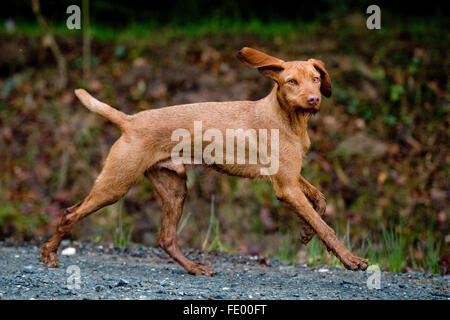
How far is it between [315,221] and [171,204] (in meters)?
1.44

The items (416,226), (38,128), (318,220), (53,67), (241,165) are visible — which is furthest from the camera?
(53,67)

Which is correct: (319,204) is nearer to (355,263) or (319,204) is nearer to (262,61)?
(355,263)

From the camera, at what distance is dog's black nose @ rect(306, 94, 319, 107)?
477 centimetres

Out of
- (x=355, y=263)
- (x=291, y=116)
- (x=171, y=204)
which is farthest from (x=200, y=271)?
(x=291, y=116)

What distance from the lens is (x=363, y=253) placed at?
673 cm

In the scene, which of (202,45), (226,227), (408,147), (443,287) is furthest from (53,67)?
(443,287)

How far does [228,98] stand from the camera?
33.8 ft

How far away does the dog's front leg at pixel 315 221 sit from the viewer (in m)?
4.83

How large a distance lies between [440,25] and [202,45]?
13.8 feet

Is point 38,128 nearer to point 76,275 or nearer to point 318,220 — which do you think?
point 76,275

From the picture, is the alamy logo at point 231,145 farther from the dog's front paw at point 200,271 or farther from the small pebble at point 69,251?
the small pebble at point 69,251

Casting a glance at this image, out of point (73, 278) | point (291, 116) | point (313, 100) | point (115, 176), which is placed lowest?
point (73, 278)

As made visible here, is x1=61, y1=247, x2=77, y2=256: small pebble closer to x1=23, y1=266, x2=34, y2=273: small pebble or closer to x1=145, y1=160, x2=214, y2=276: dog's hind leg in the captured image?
x1=23, y1=266, x2=34, y2=273: small pebble

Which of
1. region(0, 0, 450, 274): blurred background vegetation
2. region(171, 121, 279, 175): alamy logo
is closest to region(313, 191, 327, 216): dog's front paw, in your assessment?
region(171, 121, 279, 175): alamy logo
